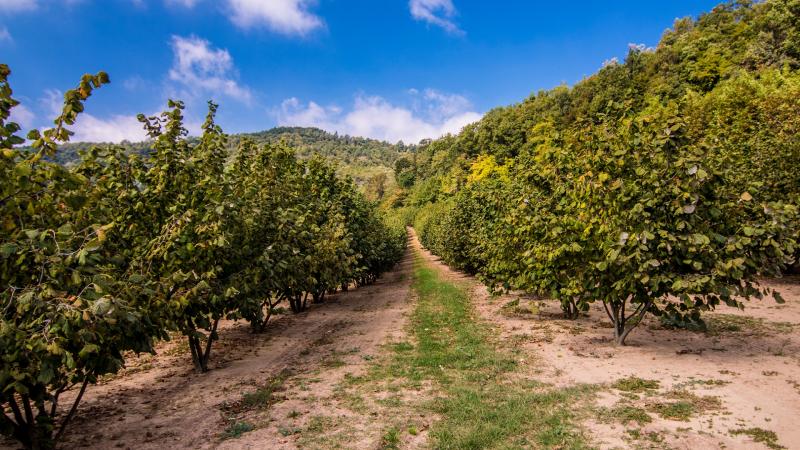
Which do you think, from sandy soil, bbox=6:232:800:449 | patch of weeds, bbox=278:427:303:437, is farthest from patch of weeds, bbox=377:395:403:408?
patch of weeds, bbox=278:427:303:437

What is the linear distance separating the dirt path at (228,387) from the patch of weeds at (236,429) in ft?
0.06

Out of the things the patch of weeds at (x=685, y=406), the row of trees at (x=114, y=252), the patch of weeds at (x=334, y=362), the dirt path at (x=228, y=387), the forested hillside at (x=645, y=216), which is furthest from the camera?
the patch of weeds at (x=334, y=362)

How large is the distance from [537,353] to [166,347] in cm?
1196

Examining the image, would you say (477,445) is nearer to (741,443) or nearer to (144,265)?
(741,443)

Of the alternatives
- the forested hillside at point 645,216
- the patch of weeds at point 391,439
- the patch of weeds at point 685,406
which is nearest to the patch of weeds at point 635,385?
the patch of weeds at point 685,406

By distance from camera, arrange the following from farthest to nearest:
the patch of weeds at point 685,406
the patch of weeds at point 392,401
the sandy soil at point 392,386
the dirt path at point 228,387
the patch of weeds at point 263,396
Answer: the patch of weeds at point 263,396 → the patch of weeds at point 392,401 → the dirt path at point 228,387 → the patch of weeds at point 685,406 → the sandy soil at point 392,386

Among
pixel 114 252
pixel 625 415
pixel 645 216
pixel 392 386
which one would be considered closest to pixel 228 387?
pixel 392 386

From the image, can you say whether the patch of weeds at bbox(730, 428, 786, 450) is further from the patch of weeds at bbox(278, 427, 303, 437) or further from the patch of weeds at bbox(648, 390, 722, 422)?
the patch of weeds at bbox(278, 427, 303, 437)

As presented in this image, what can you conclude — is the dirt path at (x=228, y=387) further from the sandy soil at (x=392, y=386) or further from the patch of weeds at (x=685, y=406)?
the patch of weeds at (x=685, y=406)

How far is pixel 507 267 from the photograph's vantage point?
1472 centimetres

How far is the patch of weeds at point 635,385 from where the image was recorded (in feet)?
26.7

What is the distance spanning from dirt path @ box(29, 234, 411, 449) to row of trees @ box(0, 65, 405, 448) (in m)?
0.78

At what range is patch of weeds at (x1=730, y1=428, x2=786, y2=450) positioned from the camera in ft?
18.7

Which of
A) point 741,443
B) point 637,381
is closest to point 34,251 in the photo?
point 741,443
